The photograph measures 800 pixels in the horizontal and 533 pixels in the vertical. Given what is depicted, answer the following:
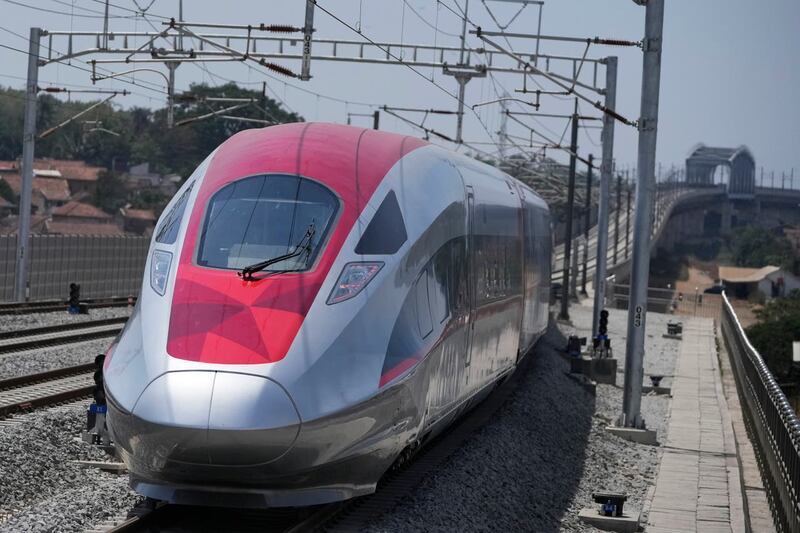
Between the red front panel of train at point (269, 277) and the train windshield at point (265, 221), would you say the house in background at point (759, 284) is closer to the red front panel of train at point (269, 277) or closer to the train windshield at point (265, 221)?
the red front panel of train at point (269, 277)

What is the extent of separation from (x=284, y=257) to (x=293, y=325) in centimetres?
79

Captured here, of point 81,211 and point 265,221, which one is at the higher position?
point 81,211

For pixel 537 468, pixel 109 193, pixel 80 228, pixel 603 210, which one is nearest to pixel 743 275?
pixel 109 193

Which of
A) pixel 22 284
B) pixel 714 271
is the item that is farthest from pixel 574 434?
pixel 714 271

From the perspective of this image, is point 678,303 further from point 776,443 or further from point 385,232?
point 385,232

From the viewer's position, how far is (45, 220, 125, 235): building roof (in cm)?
7312

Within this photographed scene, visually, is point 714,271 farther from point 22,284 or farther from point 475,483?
point 475,483

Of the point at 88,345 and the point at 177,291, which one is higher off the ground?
the point at 177,291

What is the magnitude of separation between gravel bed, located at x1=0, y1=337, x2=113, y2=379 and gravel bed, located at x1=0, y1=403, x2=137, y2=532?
362 centimetres

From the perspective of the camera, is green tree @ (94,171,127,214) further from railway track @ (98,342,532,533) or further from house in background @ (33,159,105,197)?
railway track @ (98,342,532,533)

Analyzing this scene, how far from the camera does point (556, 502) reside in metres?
13.4

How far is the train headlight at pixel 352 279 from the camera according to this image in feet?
30.1

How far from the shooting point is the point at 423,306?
10211mm

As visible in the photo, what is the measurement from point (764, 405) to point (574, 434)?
3158 millimetres
